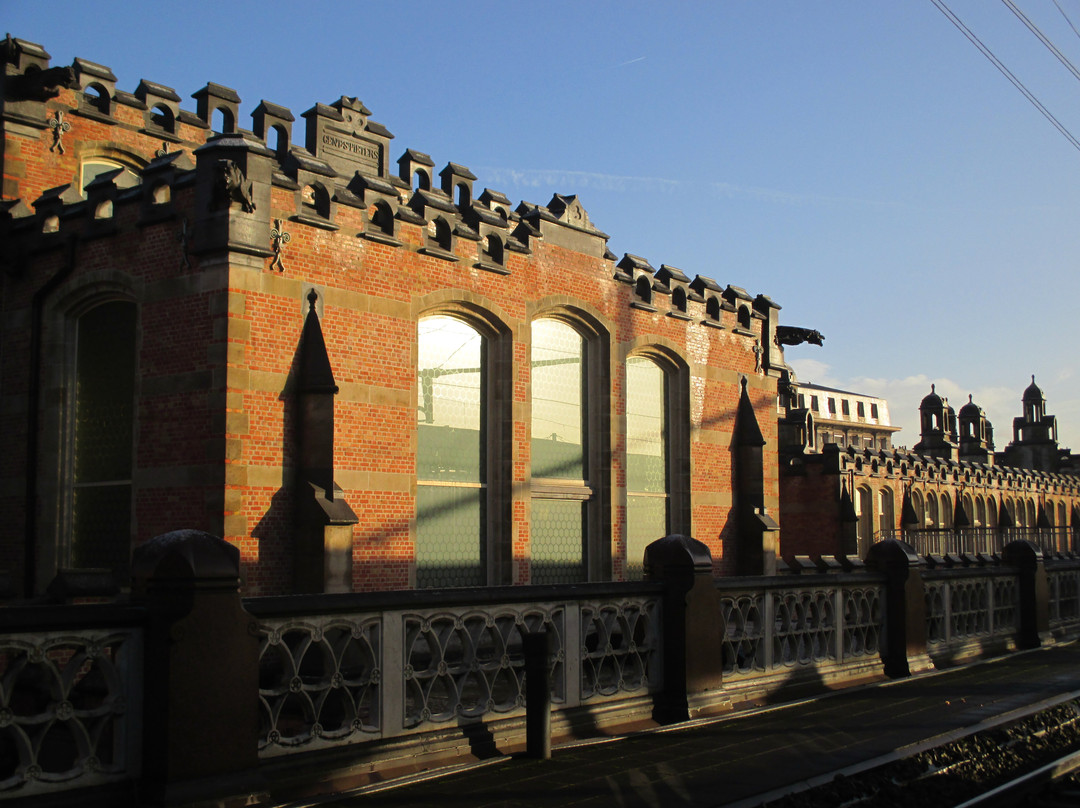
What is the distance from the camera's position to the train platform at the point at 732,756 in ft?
22.8

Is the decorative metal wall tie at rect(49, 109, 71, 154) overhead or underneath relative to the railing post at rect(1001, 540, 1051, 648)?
overhead

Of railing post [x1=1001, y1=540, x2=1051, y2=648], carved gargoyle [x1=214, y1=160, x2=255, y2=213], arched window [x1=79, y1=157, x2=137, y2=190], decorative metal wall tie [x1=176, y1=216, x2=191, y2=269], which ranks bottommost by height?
railing post [x1=1001, y1=540, x2=1051, y2=648]

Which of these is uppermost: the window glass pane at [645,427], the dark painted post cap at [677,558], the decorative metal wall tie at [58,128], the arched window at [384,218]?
the decorative metal wall tie at [58,128]

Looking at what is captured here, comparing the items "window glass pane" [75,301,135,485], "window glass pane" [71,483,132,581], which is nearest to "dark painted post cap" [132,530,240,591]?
"window glass pane" [71,483,132,581]

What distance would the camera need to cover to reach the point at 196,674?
20.5ft

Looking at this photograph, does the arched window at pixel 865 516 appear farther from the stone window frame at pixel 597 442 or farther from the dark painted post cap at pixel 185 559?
the dark painted post cap at pixel 185 559

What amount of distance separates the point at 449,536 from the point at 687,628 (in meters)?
7.07

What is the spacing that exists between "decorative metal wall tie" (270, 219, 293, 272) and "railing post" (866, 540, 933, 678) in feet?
27.2

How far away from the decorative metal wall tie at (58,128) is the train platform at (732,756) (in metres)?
14.0

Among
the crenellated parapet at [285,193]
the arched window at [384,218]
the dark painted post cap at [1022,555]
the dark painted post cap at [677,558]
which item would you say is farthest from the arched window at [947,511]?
the dark painted post cap at [677,558]

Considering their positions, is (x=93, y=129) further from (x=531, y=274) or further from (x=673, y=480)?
(x=673, y=480)

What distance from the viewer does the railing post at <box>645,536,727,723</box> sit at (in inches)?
387

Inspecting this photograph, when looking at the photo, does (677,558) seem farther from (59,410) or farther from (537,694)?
(59,410)

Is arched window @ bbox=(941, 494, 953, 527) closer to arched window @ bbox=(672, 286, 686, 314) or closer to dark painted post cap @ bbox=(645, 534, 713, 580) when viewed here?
arched window @ bbox=(672, 286, 686, 314)
